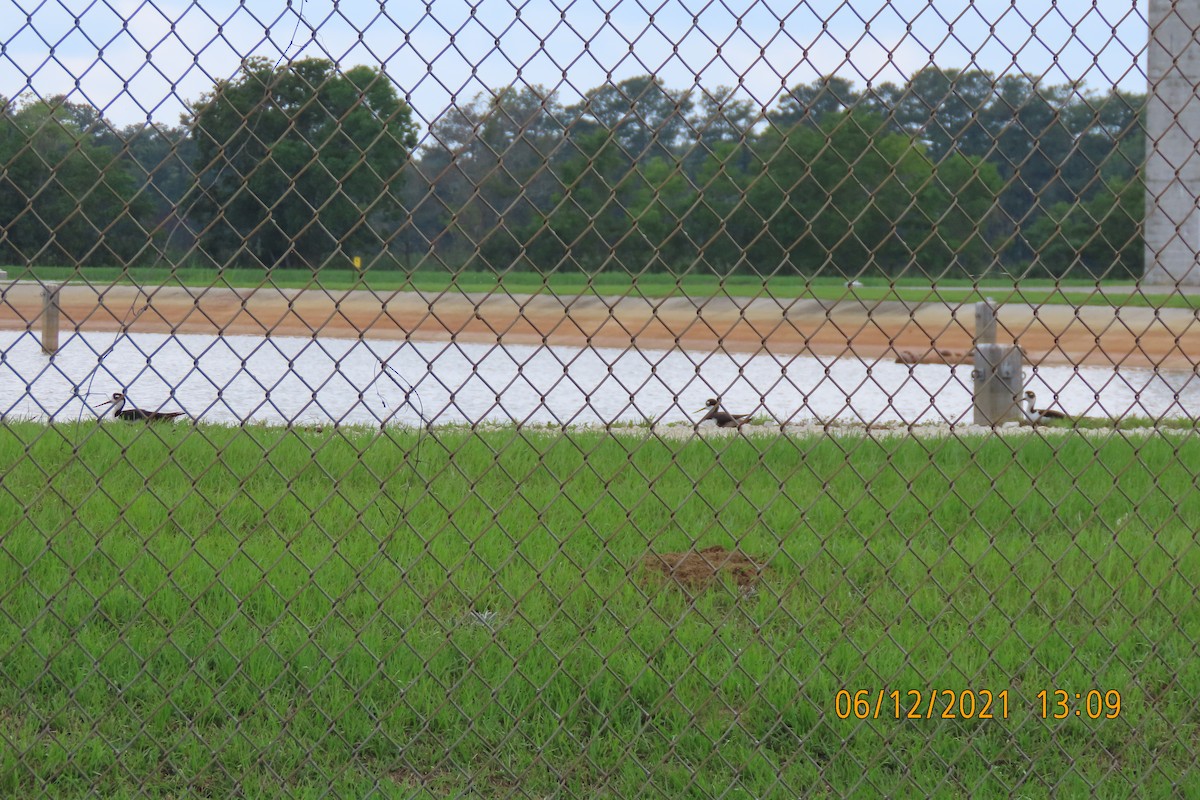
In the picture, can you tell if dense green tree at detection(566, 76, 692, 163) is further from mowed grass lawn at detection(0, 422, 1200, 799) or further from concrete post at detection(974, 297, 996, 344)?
concrete post at detection(974, 297, 996, 344)

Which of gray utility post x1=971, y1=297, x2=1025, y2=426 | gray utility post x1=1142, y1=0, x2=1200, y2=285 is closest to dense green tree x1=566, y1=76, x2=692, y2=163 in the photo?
gray utility post x1=1142, y1=0, x2=1200, y2=285

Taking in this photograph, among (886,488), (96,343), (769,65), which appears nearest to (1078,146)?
(769,65)

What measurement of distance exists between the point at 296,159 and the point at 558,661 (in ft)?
4.65

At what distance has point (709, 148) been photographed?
2.38 meters

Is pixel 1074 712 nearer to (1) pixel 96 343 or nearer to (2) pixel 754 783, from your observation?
(2) pixel 754 783

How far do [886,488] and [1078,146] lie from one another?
3366 millimetres

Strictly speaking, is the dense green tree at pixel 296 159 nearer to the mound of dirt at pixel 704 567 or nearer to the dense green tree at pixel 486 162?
the dense green tree at pixel 486 162

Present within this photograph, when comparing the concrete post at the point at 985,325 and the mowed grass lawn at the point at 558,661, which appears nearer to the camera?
the mowed grass lawn at the point at 558,661

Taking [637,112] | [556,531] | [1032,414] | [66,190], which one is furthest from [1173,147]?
[66,190]

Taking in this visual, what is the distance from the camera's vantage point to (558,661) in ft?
10.0

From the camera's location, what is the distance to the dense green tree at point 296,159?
2160 millimetres
